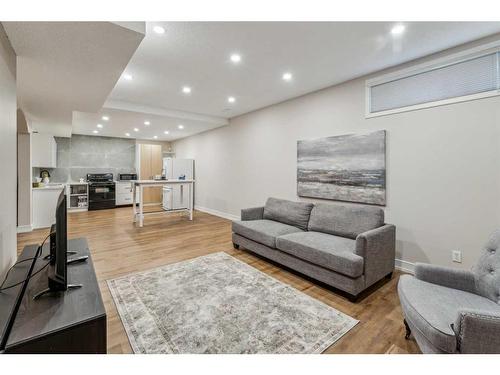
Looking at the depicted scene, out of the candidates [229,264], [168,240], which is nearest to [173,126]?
[168,240]

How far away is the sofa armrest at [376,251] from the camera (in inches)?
91.7

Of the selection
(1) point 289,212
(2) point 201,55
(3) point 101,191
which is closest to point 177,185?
(3) point 101,191

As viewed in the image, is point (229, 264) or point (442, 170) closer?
point (442, 170)

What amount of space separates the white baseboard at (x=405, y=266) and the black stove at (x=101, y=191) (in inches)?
315

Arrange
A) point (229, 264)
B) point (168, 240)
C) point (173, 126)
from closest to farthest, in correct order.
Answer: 1. point (229, 264)
2. point (168, 240)
3. point (173, 126)

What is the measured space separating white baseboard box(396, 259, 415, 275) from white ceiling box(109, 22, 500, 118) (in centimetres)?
253

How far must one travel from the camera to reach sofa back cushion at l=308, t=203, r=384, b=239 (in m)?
2.82

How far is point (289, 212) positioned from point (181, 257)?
1787 mm

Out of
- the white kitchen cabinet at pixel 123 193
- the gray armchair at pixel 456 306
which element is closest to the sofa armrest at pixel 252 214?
the gray armchair at pixel 456 306

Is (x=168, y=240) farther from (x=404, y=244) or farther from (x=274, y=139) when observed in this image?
(x=404, y=244)

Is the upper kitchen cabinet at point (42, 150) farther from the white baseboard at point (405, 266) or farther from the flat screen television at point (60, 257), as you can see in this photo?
the white baseboard at point (405, 266)

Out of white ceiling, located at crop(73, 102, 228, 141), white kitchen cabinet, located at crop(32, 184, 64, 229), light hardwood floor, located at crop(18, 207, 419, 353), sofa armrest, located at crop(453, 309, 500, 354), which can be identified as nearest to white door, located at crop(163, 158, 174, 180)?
white ceiling, located at crop(73, 102, 228, 141)

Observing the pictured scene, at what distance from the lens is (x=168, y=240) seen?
167 inches
